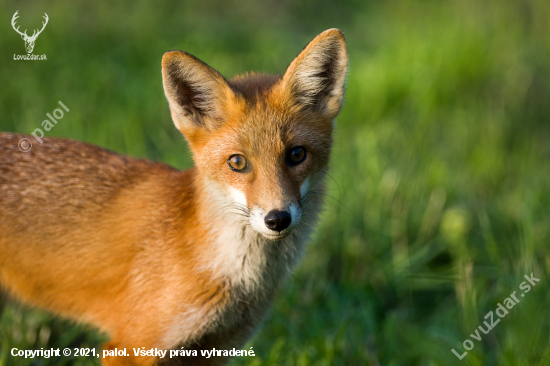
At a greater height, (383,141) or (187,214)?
(187,214)

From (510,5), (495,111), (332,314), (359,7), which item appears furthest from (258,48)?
(332,314)

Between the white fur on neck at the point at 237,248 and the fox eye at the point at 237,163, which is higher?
the fox eye at the point at 237,163

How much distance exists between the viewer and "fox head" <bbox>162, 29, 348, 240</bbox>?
3.01 m

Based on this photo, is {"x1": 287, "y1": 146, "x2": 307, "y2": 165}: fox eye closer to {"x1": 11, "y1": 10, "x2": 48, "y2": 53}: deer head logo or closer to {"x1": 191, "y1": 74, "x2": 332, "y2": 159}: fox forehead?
{"x1": 191, "y1": 74, "x2": 332, "y2": 159}: fox forehead

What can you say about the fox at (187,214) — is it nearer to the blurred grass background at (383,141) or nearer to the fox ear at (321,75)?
the fox ear at (321,75)

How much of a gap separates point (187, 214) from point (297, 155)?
864 mm

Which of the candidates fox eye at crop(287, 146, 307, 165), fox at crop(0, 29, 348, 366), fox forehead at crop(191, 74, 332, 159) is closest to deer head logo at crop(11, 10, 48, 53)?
fox at crop(0, 29, 348, 366)

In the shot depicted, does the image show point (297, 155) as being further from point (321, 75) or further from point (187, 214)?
point (187, 214)

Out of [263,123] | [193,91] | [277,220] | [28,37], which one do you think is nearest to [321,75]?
[263,123]

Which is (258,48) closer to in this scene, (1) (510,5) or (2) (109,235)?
(1) (510,5)

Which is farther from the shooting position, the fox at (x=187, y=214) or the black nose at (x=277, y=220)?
the fox at (x=187, y=214)

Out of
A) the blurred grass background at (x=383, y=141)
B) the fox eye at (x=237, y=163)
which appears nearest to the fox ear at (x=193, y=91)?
the fox eye at (x=237, y=163)

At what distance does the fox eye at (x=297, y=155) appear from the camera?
3117mm

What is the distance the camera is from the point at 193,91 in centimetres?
336
